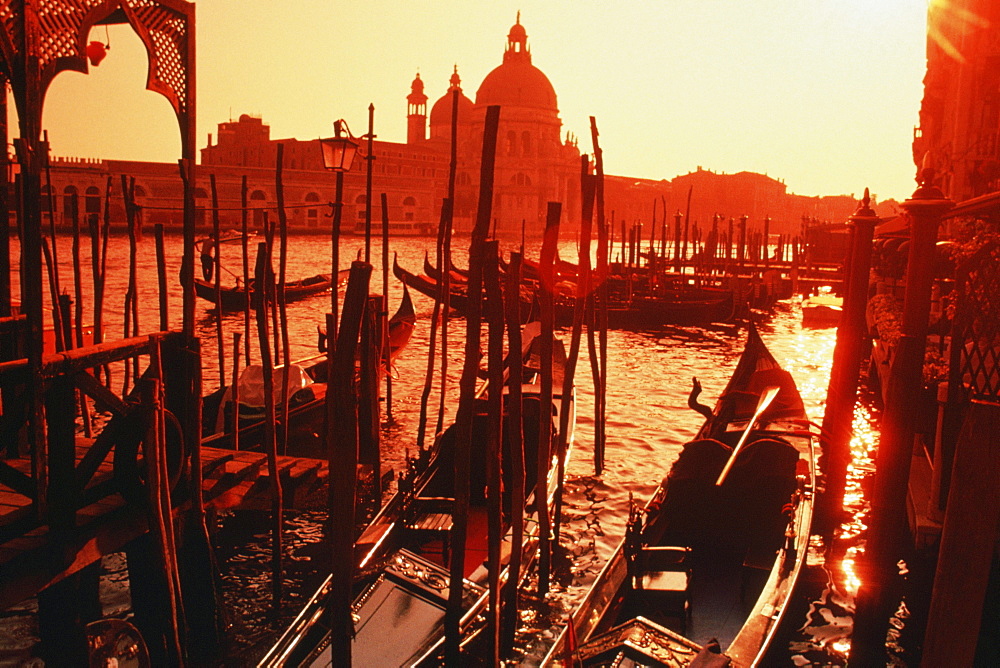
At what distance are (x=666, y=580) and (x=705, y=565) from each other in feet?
1.93

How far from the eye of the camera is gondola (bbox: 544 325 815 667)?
2797 mm

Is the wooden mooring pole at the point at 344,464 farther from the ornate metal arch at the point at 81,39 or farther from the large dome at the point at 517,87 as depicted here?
the large dome at the point at 517,87

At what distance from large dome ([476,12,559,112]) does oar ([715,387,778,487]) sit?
48.7 meters

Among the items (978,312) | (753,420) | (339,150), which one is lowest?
(753,420)

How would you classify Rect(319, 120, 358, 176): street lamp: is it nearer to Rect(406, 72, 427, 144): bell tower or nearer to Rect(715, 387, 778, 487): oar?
Rect(715, 387, 778, 487): oar

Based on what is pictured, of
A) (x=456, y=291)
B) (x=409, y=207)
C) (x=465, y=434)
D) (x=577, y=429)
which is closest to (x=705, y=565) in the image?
(x=465, y=434)

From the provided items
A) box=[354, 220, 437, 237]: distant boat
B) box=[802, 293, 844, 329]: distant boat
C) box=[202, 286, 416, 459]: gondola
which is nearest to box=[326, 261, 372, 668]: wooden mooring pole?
box=[202, 286, 416, 459]: gondola

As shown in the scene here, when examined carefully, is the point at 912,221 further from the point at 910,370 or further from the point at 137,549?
the point at 137,549

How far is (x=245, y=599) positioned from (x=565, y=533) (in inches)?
81.8

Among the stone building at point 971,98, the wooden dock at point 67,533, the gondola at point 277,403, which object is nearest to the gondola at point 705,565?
the wooden dock at point 67,533

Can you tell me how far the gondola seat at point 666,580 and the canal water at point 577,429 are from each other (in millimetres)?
807

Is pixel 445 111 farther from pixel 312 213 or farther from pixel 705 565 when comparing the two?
pixel 705 565

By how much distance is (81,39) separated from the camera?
3080 mm

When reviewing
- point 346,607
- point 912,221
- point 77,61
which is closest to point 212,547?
point 346,607
